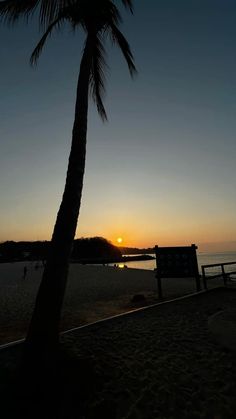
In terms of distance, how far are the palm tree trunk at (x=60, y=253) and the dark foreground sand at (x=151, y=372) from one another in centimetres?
85

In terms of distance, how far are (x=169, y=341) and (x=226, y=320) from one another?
240cm

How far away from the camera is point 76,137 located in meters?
4.91

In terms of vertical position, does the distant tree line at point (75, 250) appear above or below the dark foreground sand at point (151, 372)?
above

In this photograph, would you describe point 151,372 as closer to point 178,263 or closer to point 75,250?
point 178,263

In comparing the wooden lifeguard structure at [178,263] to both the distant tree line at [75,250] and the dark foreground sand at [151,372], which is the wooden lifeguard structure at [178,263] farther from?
the distant tree line at [75,250]

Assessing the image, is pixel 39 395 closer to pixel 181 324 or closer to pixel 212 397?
pixel 212 397

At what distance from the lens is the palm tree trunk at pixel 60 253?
3969 mm

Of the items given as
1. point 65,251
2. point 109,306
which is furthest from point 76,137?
point 109,306

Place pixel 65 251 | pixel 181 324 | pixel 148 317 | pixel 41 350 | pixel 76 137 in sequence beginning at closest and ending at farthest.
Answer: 1. pixel 41 350
2. pixel 65 251
3. pixel 76 137
4. pixel 181 324
5. pixel 148 317

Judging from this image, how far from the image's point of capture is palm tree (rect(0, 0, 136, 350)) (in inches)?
158

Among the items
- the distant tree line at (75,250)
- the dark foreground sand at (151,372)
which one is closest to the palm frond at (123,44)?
the dark foreground sand at (151,372)

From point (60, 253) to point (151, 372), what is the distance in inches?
96.7

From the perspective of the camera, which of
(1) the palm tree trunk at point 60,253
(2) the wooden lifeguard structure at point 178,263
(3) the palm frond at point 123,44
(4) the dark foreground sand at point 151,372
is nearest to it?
(4) the dark foreground sand at point 151,372

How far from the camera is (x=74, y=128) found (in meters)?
5.00
